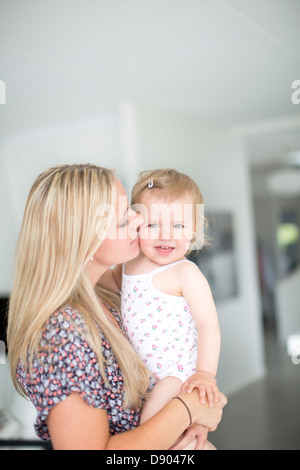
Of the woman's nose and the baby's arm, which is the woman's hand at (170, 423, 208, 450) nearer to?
the baby's arm

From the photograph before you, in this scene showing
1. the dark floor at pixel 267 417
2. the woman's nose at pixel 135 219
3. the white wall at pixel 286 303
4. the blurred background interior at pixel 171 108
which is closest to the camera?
the woman's nose at pixel 135 219

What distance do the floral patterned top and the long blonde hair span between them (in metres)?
0.01

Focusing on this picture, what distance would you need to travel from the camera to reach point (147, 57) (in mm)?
1886

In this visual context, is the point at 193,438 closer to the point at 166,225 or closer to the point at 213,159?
the point at 166,225

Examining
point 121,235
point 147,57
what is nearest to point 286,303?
point 147,57

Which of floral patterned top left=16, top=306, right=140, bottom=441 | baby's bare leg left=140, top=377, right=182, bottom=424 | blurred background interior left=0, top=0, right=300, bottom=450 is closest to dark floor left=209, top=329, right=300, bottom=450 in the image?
blurred background interior left=0, top=0, right=300, bottom=450

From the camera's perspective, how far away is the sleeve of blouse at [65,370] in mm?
683

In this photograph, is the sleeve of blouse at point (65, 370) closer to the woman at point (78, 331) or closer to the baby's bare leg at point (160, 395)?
the woman at point (78, 331)

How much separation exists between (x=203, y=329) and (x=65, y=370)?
0.82 feet

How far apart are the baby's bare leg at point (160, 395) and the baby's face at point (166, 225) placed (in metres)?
0.23

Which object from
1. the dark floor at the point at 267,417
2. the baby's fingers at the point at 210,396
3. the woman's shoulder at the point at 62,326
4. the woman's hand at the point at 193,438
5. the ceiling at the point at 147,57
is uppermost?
the ceiling at the point at 147,57

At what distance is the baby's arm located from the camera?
0.74 metres

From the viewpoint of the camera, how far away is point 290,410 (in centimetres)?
207

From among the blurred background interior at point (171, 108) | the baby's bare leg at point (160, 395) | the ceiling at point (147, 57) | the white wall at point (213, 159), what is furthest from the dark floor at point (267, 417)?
the ceiling at point (147, 57)
